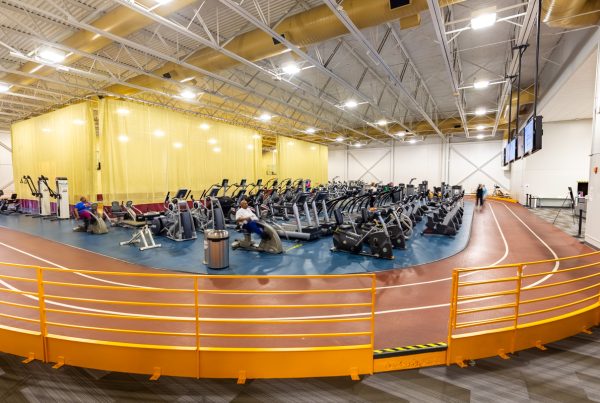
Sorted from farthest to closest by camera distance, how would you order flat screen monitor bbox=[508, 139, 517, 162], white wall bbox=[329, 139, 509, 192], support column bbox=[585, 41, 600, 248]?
white wall bbox=[329, 139, 509, 192]
flat screen monitor bbox=[508, 139, 517, 162]
support column bbox=[585, 41, 600, 248]

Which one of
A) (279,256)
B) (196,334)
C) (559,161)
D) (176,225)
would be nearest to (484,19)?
(279,256)

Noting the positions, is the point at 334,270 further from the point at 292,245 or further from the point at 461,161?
the point at 461,161

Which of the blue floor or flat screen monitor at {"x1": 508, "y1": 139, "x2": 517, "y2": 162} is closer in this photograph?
the blue floor

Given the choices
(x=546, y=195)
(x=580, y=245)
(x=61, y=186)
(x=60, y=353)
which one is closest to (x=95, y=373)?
(x=60, y=353)

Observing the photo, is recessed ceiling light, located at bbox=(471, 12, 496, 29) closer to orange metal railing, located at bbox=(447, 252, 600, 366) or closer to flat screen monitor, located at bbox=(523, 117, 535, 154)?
flat screen monitor, located at bbox=(523, 117, 535, 154)

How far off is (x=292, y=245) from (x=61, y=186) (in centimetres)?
1143

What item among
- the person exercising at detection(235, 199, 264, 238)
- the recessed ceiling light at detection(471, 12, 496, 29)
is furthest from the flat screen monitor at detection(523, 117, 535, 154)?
the person exercising at detection(235, 199, 264, 238)

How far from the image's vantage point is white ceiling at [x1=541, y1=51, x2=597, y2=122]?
319 inches

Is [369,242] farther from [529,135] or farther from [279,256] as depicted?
[529,135]

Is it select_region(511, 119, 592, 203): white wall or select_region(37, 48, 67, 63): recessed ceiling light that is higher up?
select_region(37, 48, 67, 63): recessed ceiling light

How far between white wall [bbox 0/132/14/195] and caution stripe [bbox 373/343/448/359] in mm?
26226

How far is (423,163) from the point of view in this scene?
2533 cm

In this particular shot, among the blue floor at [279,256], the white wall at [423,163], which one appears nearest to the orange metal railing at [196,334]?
the blue floor at [279,256]

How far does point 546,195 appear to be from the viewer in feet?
55.8
